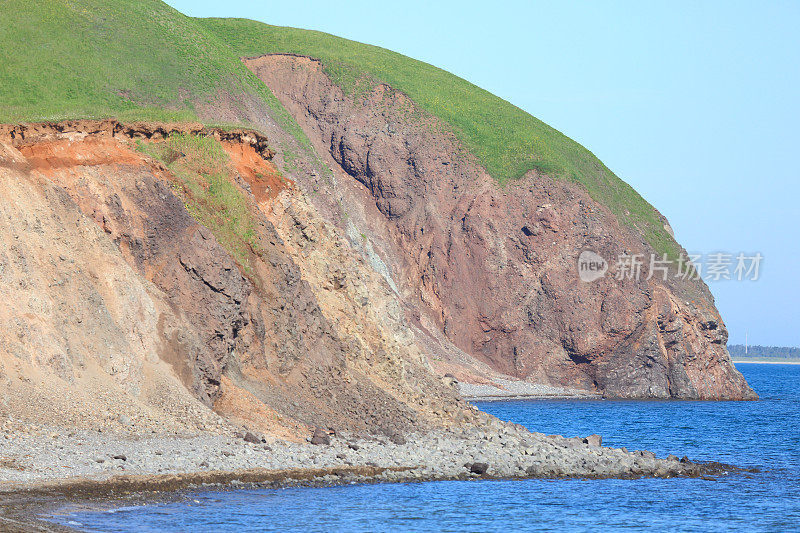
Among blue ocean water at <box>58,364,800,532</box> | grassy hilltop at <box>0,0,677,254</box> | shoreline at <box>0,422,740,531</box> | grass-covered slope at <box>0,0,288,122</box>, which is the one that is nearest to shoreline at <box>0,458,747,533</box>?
shoreline at <box>0,422,740,531</box>

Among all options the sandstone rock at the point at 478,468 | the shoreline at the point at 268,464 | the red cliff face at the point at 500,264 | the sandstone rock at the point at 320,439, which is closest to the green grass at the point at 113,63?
the red cliff face at the point at 500,264

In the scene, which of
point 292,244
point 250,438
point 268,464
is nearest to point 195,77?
point 292,244

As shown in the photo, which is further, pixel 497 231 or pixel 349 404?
pixel 497 231

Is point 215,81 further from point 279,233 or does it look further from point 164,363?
point 164,363

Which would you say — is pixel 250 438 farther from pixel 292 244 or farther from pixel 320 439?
pixel 292 244

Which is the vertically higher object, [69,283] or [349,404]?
[69,283]

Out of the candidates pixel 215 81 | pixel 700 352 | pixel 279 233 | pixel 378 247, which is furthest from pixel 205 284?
pixel 700 352

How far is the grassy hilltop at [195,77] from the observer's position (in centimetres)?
5475

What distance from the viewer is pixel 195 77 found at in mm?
73688

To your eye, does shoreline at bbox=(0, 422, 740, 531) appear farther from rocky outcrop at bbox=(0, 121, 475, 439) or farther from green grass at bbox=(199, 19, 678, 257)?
green grass at bbox=(199, 19, 678, 257)

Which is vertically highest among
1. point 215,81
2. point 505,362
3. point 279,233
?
point 215,81

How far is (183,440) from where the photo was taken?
1141 inches

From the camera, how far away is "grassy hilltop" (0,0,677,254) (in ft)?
180

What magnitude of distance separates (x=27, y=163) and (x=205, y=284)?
7.49 m
